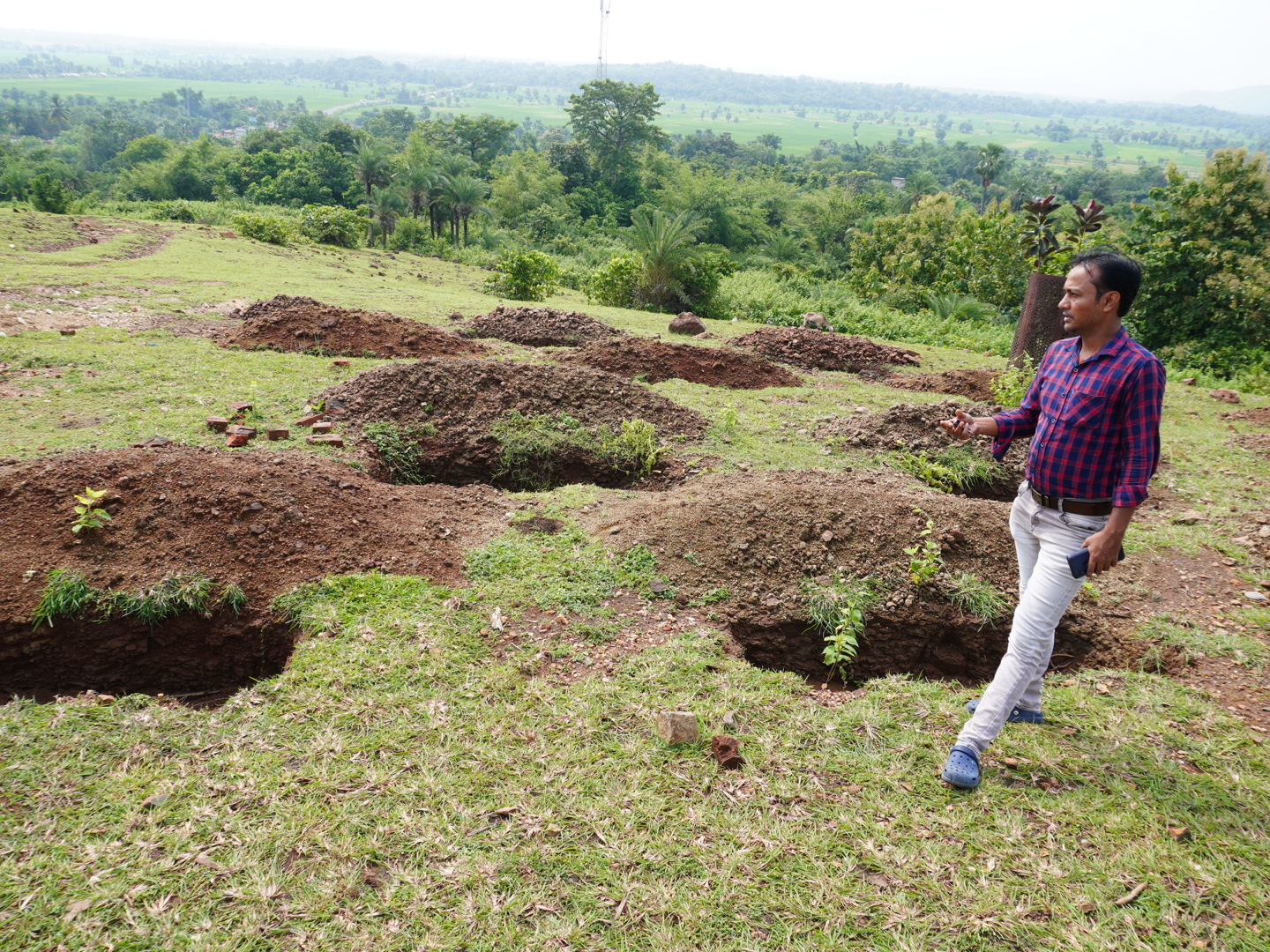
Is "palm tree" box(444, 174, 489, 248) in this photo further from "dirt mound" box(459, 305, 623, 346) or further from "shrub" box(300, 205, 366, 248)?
"dirt mound" box(459, 305, 623, 346)

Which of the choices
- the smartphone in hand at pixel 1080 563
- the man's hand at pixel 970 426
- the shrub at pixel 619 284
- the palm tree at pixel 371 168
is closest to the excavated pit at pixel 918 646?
the man's hand at pixel 970 426

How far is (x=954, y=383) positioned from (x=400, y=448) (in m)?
7.71

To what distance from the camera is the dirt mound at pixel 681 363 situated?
9297mm

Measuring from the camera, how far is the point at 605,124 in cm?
5716

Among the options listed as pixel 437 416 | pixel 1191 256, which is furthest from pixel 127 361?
pixel 1191 256

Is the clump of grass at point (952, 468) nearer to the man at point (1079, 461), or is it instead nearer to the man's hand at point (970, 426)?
the man's hand at point (970, 426)

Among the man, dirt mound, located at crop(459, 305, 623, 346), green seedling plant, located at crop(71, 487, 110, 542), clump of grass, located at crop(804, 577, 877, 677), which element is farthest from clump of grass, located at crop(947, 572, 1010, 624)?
dirt mound, located at crop(459, 305, 623, 346)

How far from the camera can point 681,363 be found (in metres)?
9.54

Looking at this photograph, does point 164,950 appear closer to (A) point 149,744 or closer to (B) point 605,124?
(A) point 149,744

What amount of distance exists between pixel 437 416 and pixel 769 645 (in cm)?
392

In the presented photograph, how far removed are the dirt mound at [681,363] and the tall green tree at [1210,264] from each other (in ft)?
32.2

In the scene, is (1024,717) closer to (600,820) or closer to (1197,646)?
(1197,646)

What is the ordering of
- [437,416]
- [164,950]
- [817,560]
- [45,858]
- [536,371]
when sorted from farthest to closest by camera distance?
[536,371] < [437,416] < [817,560] < [45,858] < [164,950]

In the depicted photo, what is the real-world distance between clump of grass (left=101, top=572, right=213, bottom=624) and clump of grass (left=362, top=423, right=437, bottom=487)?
2.21 metres
